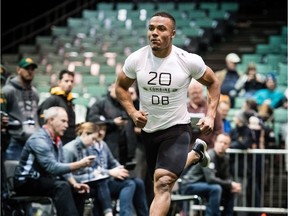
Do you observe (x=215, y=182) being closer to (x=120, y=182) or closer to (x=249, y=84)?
(x=120, y=182)

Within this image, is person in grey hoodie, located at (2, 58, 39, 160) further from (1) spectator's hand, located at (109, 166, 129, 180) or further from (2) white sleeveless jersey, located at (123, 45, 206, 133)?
(2) white sleeveless jersey, located at (123, 45, 206, 133)

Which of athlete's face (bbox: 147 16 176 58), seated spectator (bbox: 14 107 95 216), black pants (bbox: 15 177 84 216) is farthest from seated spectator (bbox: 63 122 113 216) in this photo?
athlete's face (bbox: 147 16 176 58)

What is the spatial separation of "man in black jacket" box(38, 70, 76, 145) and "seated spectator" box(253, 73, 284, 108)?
471 cm

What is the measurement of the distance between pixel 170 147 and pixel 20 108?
3.29 m

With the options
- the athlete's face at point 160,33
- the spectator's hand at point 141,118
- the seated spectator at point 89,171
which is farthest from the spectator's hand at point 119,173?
the athlete's face at point 160,33

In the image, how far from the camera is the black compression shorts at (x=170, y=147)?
30.1ft

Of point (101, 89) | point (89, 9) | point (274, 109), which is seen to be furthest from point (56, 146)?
point (89, 9)

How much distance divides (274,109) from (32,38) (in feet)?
31.2

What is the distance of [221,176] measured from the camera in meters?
12.6

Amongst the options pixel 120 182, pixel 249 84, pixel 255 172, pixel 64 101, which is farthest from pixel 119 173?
pixel 249 84

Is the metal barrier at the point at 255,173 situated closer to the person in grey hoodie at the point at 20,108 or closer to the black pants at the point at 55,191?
the person in grey hoodie at the point at 20,108

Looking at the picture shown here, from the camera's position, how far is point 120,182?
11.7m

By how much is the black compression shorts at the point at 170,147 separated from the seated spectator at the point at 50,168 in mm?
1537

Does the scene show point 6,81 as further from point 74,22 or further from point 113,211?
point 74,22
